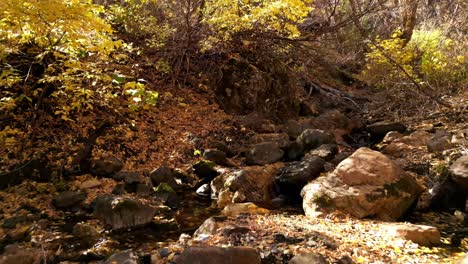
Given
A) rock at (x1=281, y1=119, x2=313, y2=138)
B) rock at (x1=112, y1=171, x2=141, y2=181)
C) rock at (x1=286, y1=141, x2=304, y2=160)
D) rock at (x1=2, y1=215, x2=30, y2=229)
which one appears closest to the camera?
rock at (x1=2, y1=215, x2=30, y2=229)

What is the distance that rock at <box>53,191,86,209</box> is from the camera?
6270 millimetres

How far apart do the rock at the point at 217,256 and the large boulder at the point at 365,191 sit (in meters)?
2.12

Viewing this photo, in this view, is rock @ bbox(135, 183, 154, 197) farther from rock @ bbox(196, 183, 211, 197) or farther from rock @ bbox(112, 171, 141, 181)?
rock @ bbox(196, 183, 211, 197)

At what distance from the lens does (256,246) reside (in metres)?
4.67

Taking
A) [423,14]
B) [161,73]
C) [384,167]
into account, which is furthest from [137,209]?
[423,14]

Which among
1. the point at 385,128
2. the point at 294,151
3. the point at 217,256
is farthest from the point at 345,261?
the point at 385,128

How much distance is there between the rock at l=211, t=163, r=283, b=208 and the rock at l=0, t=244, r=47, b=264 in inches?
123

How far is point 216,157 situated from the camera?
28.1ft

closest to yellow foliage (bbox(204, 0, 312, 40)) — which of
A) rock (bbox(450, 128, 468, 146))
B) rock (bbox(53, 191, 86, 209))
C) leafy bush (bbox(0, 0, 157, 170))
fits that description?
leafy bush (bbox(0, 0, 157, 170))

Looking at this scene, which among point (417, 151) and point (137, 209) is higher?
point (417, 151)

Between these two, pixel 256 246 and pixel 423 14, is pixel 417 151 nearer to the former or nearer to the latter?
pixel 256 246

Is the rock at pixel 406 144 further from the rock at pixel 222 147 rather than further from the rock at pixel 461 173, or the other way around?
the rock at pixel 222 147

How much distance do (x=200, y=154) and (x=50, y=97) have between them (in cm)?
346

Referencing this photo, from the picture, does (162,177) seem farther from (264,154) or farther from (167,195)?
(264,154)
